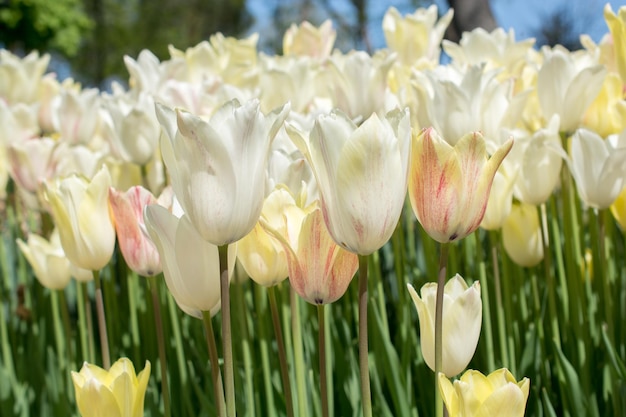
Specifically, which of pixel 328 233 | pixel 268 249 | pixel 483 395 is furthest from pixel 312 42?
pixel 483 395

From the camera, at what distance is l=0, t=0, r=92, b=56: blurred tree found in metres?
18.5

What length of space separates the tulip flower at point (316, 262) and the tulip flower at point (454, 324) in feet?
0.34

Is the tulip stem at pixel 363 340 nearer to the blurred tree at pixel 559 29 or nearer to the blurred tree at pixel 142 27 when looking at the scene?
the blurred tree at pixel 559 29

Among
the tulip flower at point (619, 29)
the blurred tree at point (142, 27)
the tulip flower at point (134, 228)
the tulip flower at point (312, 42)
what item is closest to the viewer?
the tulip flower at point (134, 228)

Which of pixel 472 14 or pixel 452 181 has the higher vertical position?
Result: pixel 472 14

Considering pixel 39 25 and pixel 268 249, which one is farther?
pixel 39 25

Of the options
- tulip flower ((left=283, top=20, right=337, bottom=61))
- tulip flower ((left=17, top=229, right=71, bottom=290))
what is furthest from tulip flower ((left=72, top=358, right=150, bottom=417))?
tulip flower ((left=283, top=20, right=337, bottom=61))

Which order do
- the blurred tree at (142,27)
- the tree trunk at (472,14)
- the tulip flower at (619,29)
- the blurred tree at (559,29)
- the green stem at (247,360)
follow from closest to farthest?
the green stem at (247,360), the tulip flower at (619,29), the tree trunk at (472,14), the blurred tree at (559,29), the blurred tree at (142,27)

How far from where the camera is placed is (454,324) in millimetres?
945

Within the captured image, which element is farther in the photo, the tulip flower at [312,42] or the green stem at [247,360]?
the tulip flower at [312,42]

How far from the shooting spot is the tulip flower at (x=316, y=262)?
3.00ft

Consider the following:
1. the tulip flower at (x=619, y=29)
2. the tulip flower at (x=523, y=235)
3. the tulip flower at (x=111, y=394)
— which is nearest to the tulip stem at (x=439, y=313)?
the tulip flower at (x=111, y=394)

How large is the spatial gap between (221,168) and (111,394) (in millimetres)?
331

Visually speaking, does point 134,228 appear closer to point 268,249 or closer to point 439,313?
point 268,249
